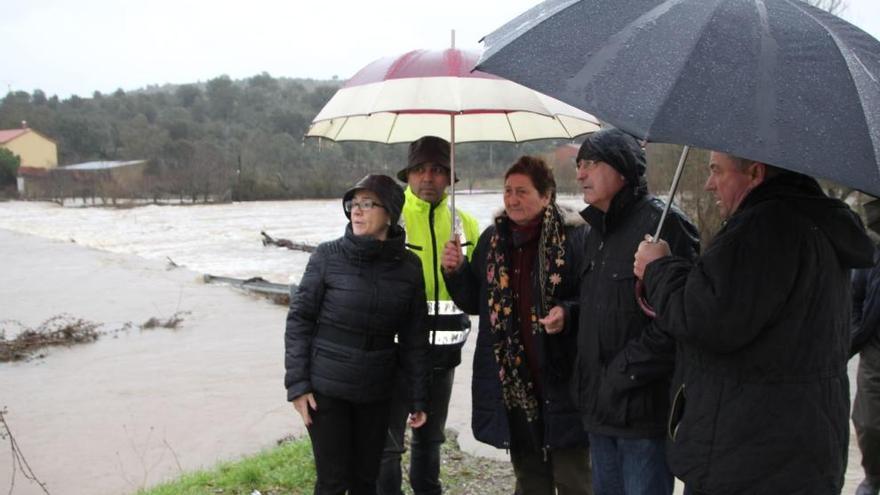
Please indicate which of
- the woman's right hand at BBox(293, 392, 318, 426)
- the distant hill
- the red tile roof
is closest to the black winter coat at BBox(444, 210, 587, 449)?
the woman's right hand at BBox(293, 392, 318, 426)

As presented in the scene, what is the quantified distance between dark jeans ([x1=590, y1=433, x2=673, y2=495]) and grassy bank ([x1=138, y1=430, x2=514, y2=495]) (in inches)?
70.4

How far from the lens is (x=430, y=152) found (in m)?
3.31

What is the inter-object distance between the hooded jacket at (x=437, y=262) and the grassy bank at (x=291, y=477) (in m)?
1.23

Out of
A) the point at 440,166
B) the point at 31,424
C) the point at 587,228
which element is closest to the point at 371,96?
the point at 440,166

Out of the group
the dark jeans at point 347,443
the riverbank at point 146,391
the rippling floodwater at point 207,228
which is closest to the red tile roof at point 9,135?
the rippling floodwater at point 207,228

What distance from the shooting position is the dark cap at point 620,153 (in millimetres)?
2506

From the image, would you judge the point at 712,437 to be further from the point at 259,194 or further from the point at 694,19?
the point at 259,194

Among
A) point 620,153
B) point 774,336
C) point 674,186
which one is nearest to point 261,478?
point 620,153

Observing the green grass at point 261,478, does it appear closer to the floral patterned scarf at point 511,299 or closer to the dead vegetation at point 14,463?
the dead vegetation at point 14,463

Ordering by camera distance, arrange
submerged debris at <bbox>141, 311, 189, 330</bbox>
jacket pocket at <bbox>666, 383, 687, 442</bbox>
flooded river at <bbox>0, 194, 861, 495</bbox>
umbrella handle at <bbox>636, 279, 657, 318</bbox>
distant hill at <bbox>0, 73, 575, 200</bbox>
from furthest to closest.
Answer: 1. distant hill at <bbox>0, 73, 575, 200</bbox>
2. submerged debris at <bbox>141, 311, 189, 330</bbox>
3. flooded river at <bbox>0, 194, 861, 495</bbox>
4. umbrella handle at <bbox>636, 279, 657, 318</bbox>
5. jacket pocket at <bbox>666, 383, 687, 442</bbox>

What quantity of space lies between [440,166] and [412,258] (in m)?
0.53

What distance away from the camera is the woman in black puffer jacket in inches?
112

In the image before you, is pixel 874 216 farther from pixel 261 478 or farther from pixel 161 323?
pixel 161 323

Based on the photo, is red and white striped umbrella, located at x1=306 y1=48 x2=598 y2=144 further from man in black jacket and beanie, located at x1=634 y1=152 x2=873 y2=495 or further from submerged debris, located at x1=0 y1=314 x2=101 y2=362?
submerged debris, located at x1=0 y1=314 x2=101 y2=362
